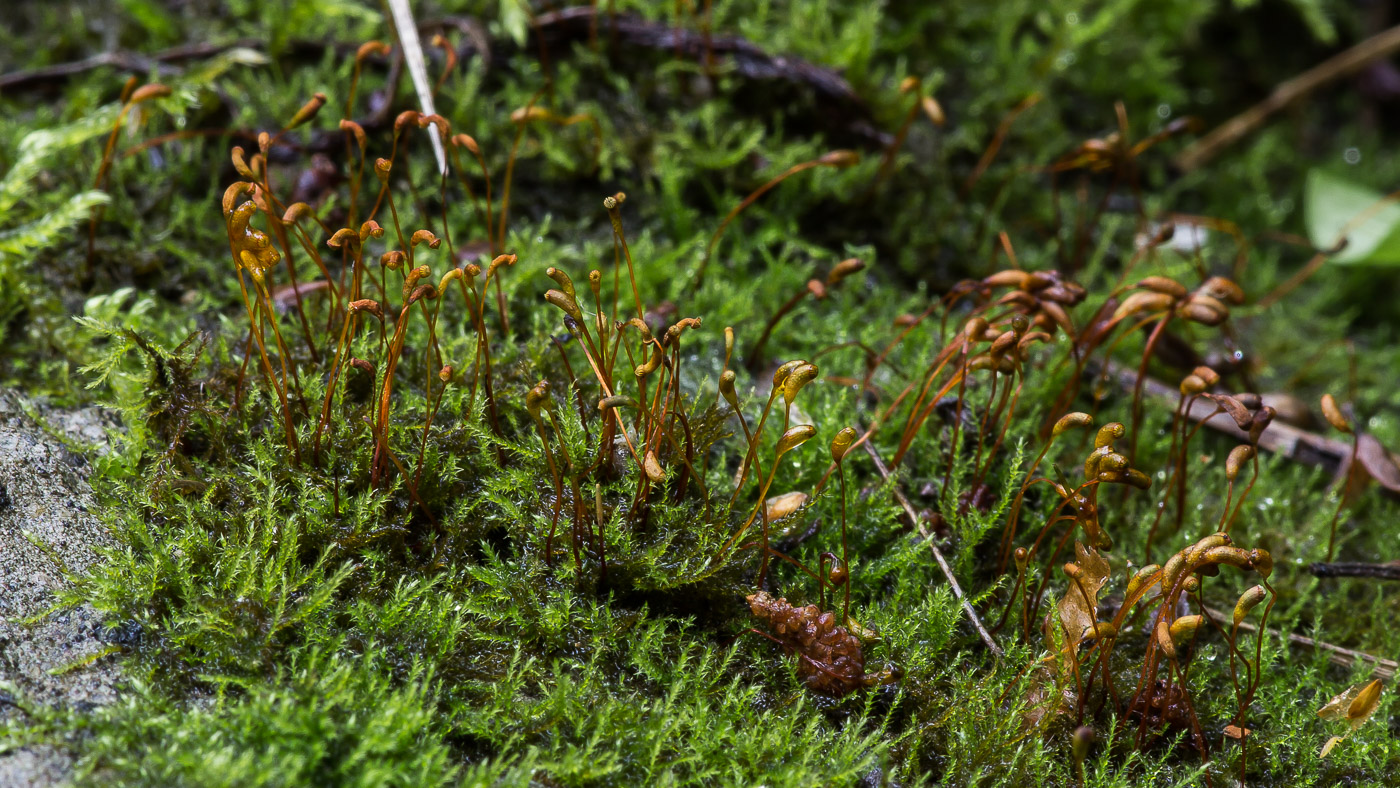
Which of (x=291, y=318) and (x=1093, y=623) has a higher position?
(x=291, y=318)

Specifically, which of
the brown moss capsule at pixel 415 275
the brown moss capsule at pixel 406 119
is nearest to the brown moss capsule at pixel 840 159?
the brown moss capsule at pixel 406 119

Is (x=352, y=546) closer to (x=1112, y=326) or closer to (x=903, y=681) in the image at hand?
(x=903, y=681)

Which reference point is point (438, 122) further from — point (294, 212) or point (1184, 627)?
point (1184, 627)

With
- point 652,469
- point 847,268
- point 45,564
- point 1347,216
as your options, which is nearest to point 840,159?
point 847,268

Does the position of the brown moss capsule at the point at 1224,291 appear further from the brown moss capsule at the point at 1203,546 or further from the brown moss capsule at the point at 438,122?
the brown moss capsule at the point at 438,122

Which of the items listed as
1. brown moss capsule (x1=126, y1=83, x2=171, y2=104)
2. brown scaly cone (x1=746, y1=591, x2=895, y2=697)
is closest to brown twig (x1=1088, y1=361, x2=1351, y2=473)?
brown scaly cone (x1=746, y1=591, x2=895, y2=697)

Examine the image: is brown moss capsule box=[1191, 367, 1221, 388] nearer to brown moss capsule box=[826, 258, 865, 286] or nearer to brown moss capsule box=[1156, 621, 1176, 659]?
brown moss capsule box=[1156, 621, 1176, 659]

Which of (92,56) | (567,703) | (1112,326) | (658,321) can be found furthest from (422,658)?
(92,56)
